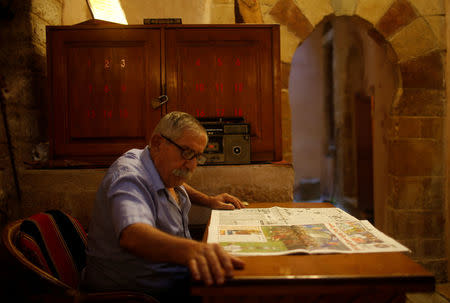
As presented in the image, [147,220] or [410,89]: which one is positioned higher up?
[410,89]

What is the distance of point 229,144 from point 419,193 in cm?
234

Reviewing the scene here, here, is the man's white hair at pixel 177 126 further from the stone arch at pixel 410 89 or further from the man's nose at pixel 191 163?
the stone arch at pixel 410 89

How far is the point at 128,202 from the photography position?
102 cm

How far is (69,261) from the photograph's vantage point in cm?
134

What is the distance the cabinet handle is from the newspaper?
106 cm

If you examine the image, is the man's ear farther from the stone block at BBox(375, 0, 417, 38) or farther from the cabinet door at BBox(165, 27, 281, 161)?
the stone block at BBox(375, 0, 417, 38)

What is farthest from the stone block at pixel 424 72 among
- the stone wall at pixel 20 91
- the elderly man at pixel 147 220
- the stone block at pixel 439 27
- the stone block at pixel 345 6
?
the stone wall at pixel 20 91

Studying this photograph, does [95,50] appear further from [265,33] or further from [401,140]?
[401,140]

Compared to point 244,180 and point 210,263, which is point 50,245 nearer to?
point 210,263

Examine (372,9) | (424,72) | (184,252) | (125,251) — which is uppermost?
(372,9)

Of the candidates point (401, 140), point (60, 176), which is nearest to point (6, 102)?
point (60, 176)

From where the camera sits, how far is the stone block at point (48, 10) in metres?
2.44

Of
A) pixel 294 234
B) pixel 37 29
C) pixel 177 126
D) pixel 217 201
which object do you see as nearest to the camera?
pixel 294 234

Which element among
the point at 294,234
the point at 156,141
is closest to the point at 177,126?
the point at 156,141
